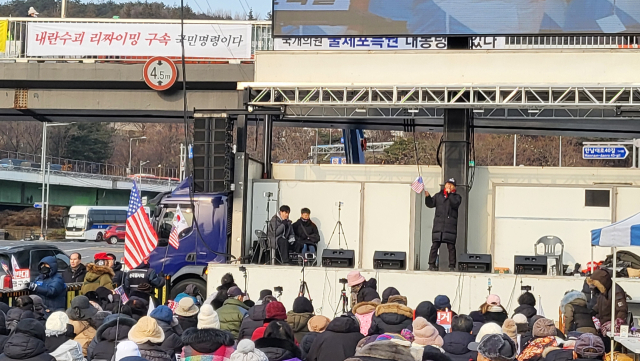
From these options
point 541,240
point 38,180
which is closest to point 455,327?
point 541,240

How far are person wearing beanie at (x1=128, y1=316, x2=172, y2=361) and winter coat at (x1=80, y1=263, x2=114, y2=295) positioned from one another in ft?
25.1

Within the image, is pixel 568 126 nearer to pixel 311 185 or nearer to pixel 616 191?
pixel 616 191

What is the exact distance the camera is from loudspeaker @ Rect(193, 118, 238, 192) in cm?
2120

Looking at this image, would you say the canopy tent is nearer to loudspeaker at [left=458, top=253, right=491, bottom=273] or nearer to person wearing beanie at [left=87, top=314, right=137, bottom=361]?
person wearing beanie at [left=87, top=314, right=137, bottom=361]

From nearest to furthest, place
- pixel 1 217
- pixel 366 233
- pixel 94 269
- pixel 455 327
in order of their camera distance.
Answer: pixel 455 327
pixel 94 269
pixel 366 233
pixel 1 217

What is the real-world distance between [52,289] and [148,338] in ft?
22.9

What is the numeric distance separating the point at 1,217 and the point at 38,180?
451cm

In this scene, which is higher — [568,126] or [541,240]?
[568,126]

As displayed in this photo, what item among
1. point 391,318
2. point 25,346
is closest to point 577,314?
point 391,318

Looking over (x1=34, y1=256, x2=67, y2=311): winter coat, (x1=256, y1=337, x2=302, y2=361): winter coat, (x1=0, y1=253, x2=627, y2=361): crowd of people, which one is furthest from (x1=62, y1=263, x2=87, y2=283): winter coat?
(x1=256, y1=337, x2=302, y2=361): winter coat

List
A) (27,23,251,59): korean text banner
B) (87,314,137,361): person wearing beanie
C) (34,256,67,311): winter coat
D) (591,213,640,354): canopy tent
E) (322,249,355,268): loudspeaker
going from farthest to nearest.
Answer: (27,23,251,59): korean text banner → (322,249,355,268): loudspeaker → (34,256,67,311): winter coat → (591,213,640,354): canopy tent → (87,314,137,361): person wearing beanie

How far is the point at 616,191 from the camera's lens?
2080 cm

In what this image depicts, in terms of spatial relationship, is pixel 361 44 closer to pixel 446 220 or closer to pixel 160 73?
pixel 160 73

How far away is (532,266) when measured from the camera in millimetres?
18688
